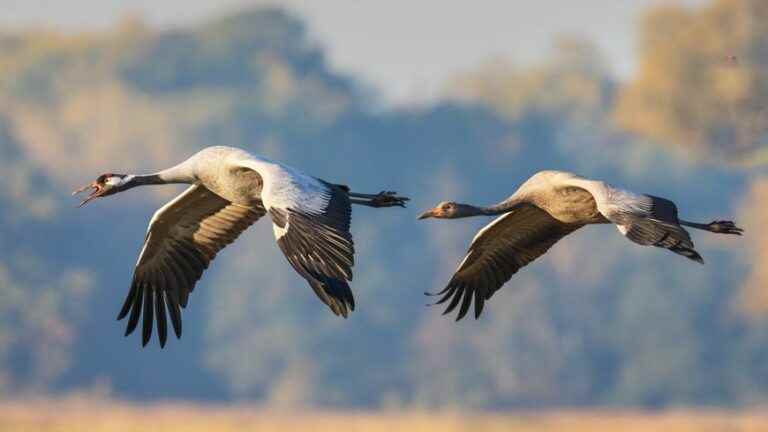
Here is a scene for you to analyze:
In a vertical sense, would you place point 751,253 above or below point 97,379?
above

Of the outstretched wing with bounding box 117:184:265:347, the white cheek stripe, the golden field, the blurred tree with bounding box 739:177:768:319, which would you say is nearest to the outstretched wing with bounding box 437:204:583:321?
the outstretched wing with bounding box 117:184:265:347

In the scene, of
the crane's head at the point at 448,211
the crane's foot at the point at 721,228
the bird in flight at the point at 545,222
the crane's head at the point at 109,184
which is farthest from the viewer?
the crane's head at the point at 448,211

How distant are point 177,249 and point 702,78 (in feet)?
82.3

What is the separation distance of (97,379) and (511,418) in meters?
10.1

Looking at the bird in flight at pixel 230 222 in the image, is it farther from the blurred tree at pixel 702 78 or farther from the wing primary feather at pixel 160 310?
the blurred tree at pixel 702 78

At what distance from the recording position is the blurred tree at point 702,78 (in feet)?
96.2

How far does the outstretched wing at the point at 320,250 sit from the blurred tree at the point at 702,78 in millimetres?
16748

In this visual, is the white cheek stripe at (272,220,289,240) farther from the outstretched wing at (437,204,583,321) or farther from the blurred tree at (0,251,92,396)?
the blurred tree at (0,251,92,396)

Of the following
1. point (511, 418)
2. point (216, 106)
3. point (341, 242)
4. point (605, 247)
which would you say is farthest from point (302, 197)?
point (216, 106)

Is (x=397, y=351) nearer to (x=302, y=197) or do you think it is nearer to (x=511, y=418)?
(x=511, y=418)

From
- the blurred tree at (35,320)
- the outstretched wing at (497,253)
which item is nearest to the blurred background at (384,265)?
the blurred tree at (35,320)

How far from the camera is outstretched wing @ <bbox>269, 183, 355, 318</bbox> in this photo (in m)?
10.5

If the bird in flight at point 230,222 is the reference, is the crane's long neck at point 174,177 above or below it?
above

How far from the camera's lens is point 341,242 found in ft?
34.7
